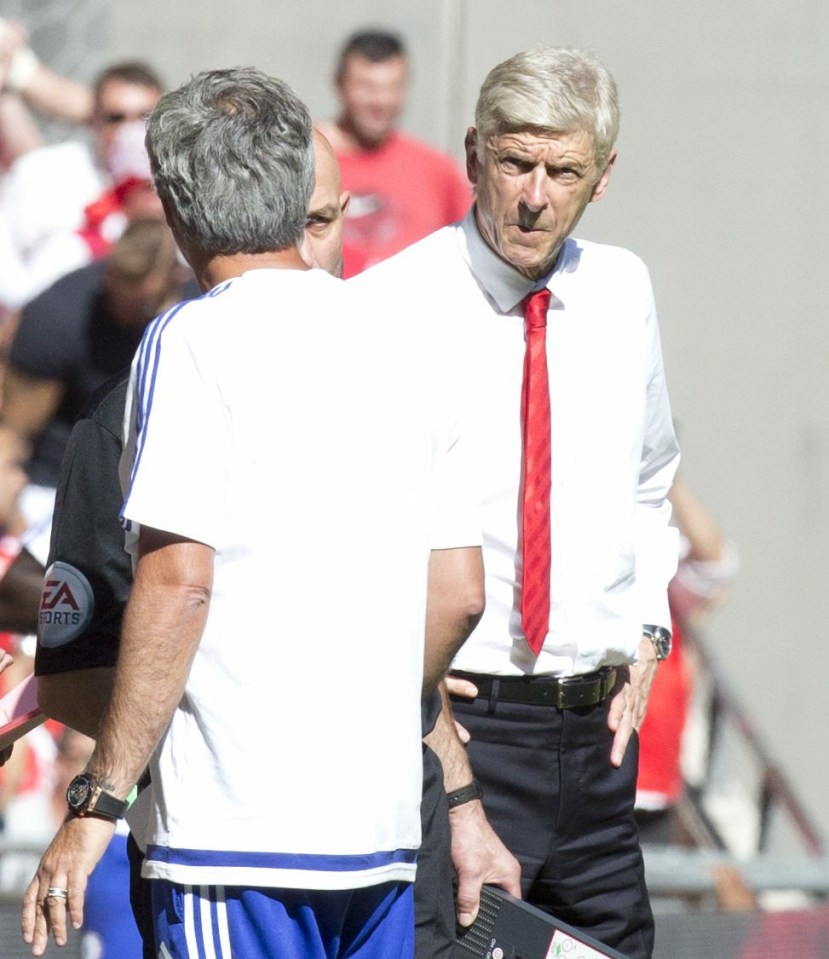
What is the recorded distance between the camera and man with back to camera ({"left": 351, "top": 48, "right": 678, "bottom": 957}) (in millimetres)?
2838

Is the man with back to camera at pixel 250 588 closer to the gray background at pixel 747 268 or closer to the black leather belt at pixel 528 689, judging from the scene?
the black leather belt at pixel 528 689

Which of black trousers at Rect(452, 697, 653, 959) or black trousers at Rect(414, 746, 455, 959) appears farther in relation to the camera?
black trousers at Rect(452, 697, 653, 959)

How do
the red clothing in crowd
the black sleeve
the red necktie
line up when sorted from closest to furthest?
the black sleeve
the red necktie
the red clothing in crowd

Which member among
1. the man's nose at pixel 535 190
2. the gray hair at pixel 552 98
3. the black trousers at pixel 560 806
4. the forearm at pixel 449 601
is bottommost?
the black trousers at pixel 560 806

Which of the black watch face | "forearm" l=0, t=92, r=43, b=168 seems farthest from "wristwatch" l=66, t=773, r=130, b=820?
"forearm" l=0, t=92, r=43, b=168

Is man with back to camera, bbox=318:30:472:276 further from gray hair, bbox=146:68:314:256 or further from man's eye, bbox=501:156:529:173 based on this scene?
gray hair, bbox=146:68:314:256

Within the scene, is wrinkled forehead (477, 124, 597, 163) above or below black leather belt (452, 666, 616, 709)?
above

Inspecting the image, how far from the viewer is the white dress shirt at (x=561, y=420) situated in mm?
2857

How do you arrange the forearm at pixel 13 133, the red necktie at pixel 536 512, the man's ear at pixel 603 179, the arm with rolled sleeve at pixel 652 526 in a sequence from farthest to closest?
the forearm at pixel 13 133 → the arm with rolled sleeve at pixel 652 526 → the man's ear at pixel 603 179 → the red necktie at pixel 536 512

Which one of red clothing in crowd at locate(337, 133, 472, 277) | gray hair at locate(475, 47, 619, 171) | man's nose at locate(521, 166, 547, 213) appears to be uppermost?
gray hair at locate(475, 47, 619, 171)

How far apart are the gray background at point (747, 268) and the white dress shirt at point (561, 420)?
3.87 m

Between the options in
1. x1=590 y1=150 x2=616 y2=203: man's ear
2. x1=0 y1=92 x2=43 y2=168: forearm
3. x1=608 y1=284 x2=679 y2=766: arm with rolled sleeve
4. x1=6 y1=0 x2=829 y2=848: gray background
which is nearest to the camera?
x1=590 y1=150 x2=616 y2=203: man's ear

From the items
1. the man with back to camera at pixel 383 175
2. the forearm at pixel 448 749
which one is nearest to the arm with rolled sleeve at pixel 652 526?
the forearm at pixel 448 749

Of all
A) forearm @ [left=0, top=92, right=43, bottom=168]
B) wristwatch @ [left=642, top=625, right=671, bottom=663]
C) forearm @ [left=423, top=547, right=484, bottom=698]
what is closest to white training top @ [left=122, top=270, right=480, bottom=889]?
forearm @ [left=423, top=547, right=484, bottom=698]
